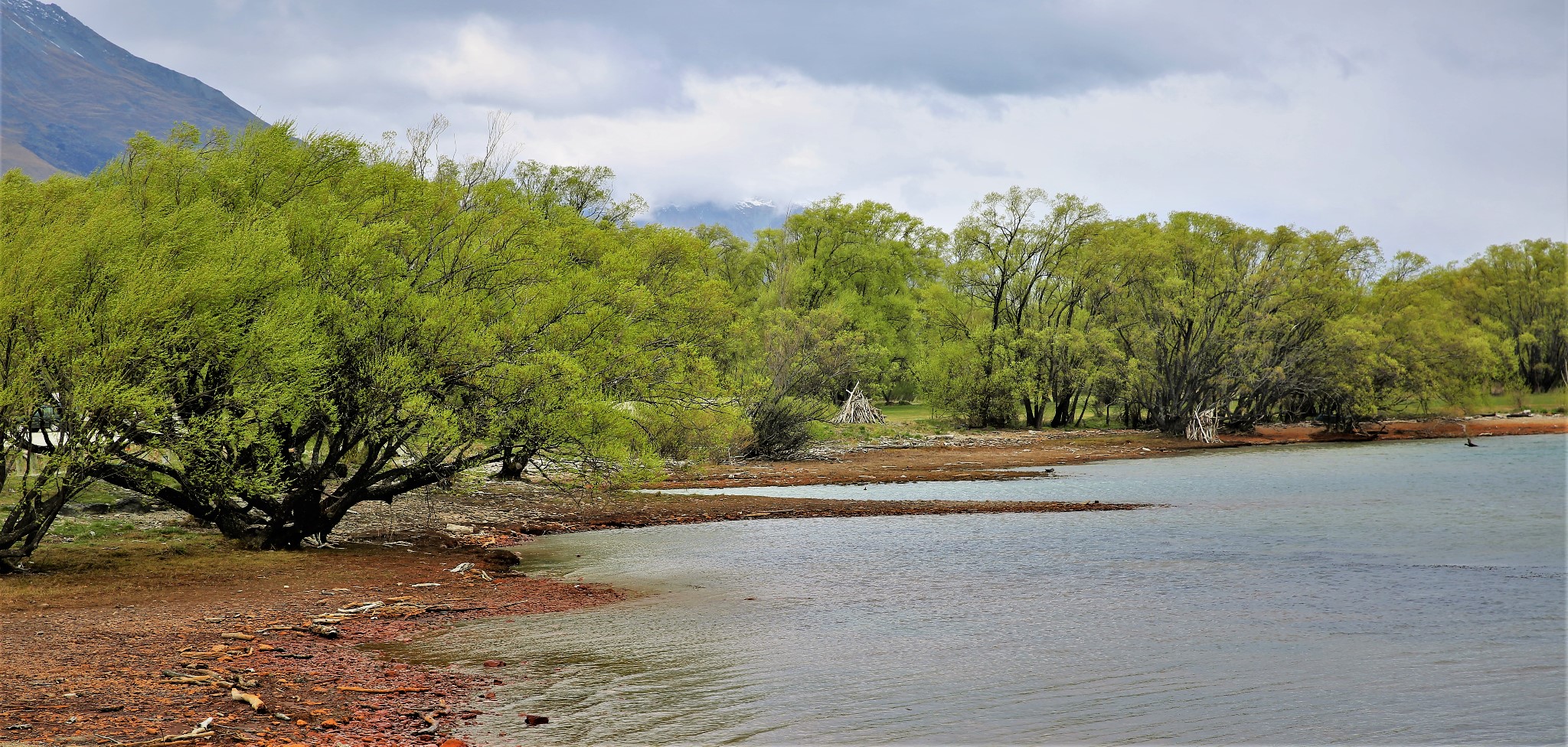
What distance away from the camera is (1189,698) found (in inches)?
417

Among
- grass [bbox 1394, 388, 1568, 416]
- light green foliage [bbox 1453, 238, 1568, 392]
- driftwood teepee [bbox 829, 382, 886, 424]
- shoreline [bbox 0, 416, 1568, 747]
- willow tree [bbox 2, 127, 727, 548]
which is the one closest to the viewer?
shoreline [bbox 0, 416, 1568, 747]

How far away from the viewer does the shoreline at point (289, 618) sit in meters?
8.86

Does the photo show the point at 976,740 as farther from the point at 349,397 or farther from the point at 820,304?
the point at 820,304

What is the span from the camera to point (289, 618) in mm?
13508

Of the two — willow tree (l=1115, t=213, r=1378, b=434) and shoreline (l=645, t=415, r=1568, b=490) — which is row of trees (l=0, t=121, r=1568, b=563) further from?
willow tree (l=1115, t=213, r=1378, b=434)

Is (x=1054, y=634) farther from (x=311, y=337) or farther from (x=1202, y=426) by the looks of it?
(x=1202, y=426)

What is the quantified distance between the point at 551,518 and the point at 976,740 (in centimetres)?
1943

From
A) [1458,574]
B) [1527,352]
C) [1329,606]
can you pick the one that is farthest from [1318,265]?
[1329,606]

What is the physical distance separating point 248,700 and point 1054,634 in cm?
920

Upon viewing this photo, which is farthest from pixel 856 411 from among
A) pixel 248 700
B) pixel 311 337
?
pixel 248 700

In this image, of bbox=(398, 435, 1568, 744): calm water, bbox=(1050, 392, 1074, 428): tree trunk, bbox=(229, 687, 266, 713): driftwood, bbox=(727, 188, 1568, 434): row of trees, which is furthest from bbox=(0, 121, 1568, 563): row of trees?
bbox=(1050, 392, 1074, 428): tree trunk

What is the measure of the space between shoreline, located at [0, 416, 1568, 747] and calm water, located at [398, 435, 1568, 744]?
956mm

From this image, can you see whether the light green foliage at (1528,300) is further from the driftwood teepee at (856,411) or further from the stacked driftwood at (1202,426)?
the driftwood teepee at (856,411)

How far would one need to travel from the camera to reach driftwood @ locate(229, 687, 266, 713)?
29.9 ft
